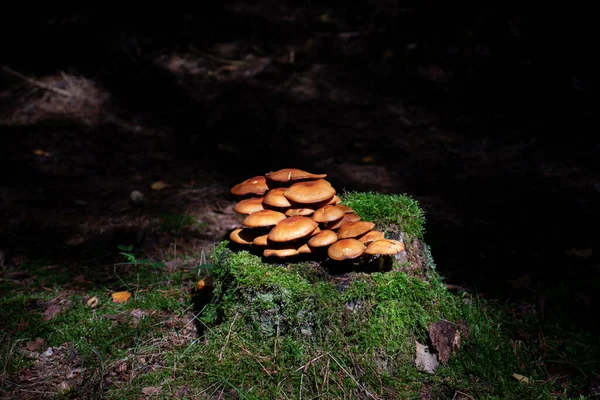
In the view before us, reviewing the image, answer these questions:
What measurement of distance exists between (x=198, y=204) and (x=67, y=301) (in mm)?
2126

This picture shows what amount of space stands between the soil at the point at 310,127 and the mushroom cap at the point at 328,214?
1712 millimetres

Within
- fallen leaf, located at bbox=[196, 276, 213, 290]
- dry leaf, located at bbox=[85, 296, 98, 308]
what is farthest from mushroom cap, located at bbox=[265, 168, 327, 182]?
dry leaf, located at bbox=[85, 296, 98, 308]

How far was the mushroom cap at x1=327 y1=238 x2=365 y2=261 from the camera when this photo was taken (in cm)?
302

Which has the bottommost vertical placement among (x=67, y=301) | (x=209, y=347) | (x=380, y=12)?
(x=67, y=301)

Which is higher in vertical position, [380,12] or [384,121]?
[380,12]

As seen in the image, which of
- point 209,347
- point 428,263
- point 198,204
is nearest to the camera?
point 209,347

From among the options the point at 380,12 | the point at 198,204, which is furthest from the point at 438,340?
the point at 380,12

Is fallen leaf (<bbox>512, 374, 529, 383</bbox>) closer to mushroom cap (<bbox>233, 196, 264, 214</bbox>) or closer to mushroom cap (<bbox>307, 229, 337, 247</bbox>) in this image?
mushroom cap (<bbox>307, 229, 337, 247</bbox>)

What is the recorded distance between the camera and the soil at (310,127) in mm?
5168

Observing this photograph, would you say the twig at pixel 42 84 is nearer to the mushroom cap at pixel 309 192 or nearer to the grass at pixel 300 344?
the grass at pixel 300 344

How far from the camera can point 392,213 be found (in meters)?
3.71

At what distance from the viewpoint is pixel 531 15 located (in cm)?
912

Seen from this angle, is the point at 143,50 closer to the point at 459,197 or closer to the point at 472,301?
the point at 459,197

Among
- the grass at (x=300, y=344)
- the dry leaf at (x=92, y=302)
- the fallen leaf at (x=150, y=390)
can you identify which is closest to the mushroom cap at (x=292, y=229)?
the grass at (x=300, y=344)
